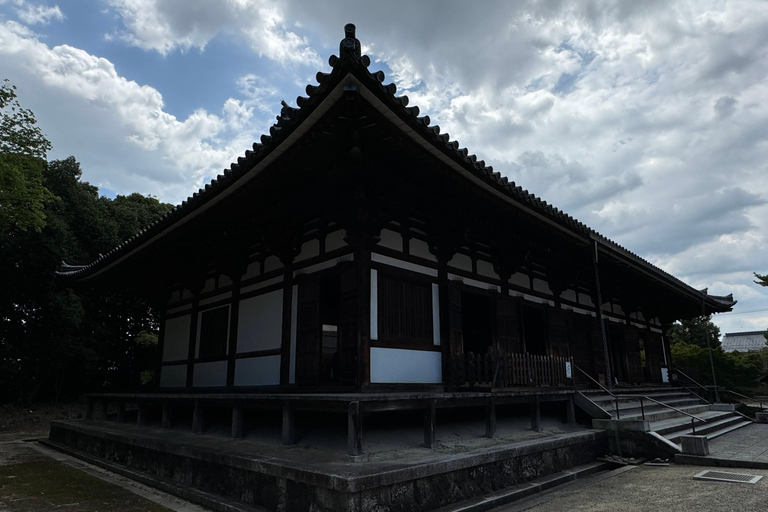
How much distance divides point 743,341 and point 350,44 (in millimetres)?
71546

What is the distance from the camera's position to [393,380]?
7.38 meters

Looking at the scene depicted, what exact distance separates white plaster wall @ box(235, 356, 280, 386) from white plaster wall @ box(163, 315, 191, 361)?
3140 mm

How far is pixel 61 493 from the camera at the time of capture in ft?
23.2

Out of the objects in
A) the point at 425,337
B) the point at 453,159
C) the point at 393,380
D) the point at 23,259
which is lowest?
the point at 393,380

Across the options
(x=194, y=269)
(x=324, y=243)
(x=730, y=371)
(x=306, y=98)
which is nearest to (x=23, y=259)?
(x=194, y=269)

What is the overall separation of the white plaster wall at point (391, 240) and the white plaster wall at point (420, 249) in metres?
0.23

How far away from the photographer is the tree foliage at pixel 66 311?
1714 centimetres

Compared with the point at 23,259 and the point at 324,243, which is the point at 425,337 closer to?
the point at 324,243

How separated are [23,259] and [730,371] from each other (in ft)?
98.5

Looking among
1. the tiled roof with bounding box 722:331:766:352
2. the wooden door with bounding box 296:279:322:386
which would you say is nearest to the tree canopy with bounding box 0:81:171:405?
the wooden door with bounding box 296:279:322:386

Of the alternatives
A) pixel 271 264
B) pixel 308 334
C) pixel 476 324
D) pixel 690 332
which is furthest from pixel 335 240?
pixel 690 332

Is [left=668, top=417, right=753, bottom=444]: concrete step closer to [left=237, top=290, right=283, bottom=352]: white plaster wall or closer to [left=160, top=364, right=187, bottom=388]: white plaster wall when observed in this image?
[left=237, top=290, right=283, bottom=352]: white plaster wall

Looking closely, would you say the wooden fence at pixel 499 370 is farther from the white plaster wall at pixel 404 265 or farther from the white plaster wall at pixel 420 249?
the white plaster wall at pixel 420 249

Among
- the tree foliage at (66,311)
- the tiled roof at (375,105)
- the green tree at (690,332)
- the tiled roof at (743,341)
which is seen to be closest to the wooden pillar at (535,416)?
the tiled roof at (375,105)
